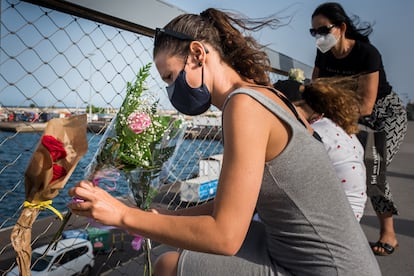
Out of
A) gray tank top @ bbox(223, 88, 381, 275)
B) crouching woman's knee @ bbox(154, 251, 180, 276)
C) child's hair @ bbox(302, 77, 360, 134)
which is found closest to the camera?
gray tank top @ bbox(223, 88, 381, 275)

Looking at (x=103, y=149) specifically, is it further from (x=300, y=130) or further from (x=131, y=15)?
(x=131, y=15)

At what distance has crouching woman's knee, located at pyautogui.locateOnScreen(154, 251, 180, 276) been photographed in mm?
1226

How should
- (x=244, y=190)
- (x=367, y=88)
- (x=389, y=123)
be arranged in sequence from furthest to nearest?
(x=389, y=123) → (x=367, y=88) → (x=244, y=190)

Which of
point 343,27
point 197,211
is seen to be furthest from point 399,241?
point 197,211

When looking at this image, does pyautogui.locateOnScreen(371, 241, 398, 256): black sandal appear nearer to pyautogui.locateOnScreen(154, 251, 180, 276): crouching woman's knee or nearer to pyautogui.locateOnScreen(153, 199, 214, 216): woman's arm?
pyautogui.locateOnScreen(153, 199, 214, 216): woman's arm

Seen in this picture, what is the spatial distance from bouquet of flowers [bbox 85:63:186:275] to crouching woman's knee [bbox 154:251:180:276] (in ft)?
0.25

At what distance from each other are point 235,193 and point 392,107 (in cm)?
189

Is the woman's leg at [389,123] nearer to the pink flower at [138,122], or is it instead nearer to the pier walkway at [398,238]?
the pier walkway at [398,238]

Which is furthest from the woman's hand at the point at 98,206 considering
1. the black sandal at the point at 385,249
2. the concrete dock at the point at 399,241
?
the black sandal at the point at 385,249

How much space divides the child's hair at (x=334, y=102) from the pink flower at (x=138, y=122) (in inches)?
40.3

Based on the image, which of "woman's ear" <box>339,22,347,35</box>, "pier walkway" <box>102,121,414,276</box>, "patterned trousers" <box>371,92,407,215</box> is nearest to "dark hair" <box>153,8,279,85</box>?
"pier walkway" <box>102,121,414,276</box>

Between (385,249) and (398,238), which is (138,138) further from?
(398,238)

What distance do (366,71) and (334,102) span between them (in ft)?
1.60

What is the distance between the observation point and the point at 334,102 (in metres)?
1.94
